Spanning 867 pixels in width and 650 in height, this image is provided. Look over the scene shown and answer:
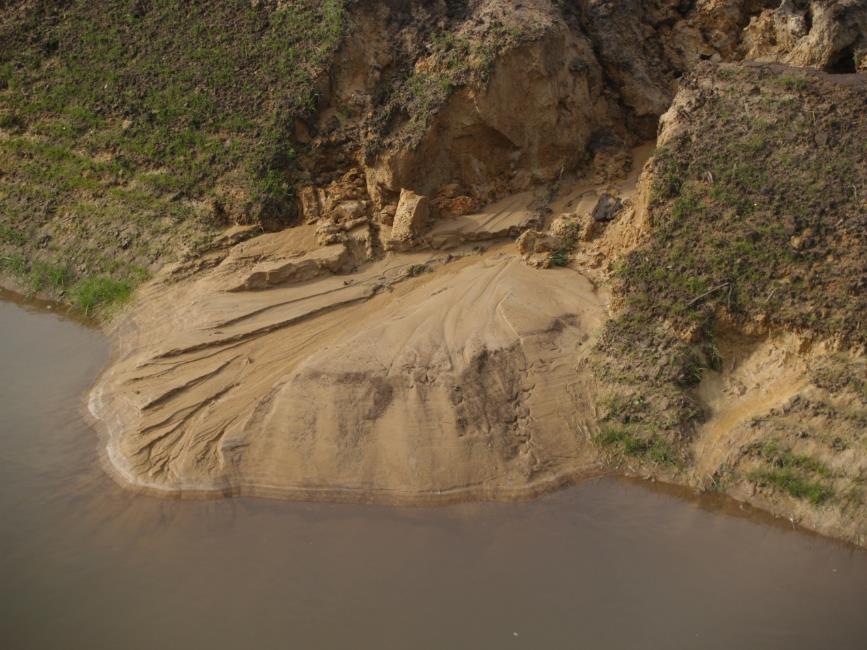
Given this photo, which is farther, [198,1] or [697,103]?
[198,1]

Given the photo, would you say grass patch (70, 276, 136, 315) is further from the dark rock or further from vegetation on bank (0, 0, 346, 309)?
the dark rock

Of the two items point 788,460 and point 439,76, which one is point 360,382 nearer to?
point 788,460

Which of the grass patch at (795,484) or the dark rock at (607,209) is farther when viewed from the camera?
the dark rock at (607,209)

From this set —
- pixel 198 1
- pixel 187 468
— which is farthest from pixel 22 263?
pixel 187 468

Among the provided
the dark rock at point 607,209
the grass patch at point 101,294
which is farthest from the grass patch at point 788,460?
the grass patch at point 101,294

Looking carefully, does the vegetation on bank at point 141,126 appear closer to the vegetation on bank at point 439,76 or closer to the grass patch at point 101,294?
the grass patch at point 101,294

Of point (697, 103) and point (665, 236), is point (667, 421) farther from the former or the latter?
point (697, 103)
